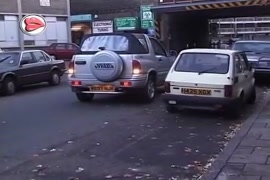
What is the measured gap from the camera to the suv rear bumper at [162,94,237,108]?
33.4 ft

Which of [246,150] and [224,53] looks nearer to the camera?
[246,150]

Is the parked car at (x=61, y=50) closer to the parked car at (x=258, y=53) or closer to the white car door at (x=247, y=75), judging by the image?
the parked car at (x=258, y=53)

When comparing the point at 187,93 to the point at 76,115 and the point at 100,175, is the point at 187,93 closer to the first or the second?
the point at 76,115

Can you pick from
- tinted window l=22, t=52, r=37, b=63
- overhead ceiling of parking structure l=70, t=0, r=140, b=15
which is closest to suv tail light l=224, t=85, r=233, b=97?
tinted window l=22, t=52, r=37, b=63

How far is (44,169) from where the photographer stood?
6.70m

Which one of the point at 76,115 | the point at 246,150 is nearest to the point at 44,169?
the point at 246,150

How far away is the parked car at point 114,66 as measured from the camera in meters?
12.2

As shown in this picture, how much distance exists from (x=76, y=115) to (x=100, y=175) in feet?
15.8

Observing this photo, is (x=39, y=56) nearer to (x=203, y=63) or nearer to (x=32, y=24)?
(x=203, y=63)

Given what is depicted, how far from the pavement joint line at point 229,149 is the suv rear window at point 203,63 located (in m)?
1.22

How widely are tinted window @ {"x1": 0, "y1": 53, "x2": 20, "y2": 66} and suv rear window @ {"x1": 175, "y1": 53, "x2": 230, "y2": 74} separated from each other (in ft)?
24.1

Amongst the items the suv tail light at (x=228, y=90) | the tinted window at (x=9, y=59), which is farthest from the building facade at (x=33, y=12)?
the suv tail light at (x=228, y=90)

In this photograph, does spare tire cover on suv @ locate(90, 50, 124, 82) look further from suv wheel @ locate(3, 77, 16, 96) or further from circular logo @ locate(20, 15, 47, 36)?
circular logo @ locate(20, 15, 47, 36)

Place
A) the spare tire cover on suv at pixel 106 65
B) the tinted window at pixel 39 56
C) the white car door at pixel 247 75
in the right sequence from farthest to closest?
the tinted window at pixel 39 56
the spare tire cover on suv at pixel 106 65
the white car door at pixel 247 75
